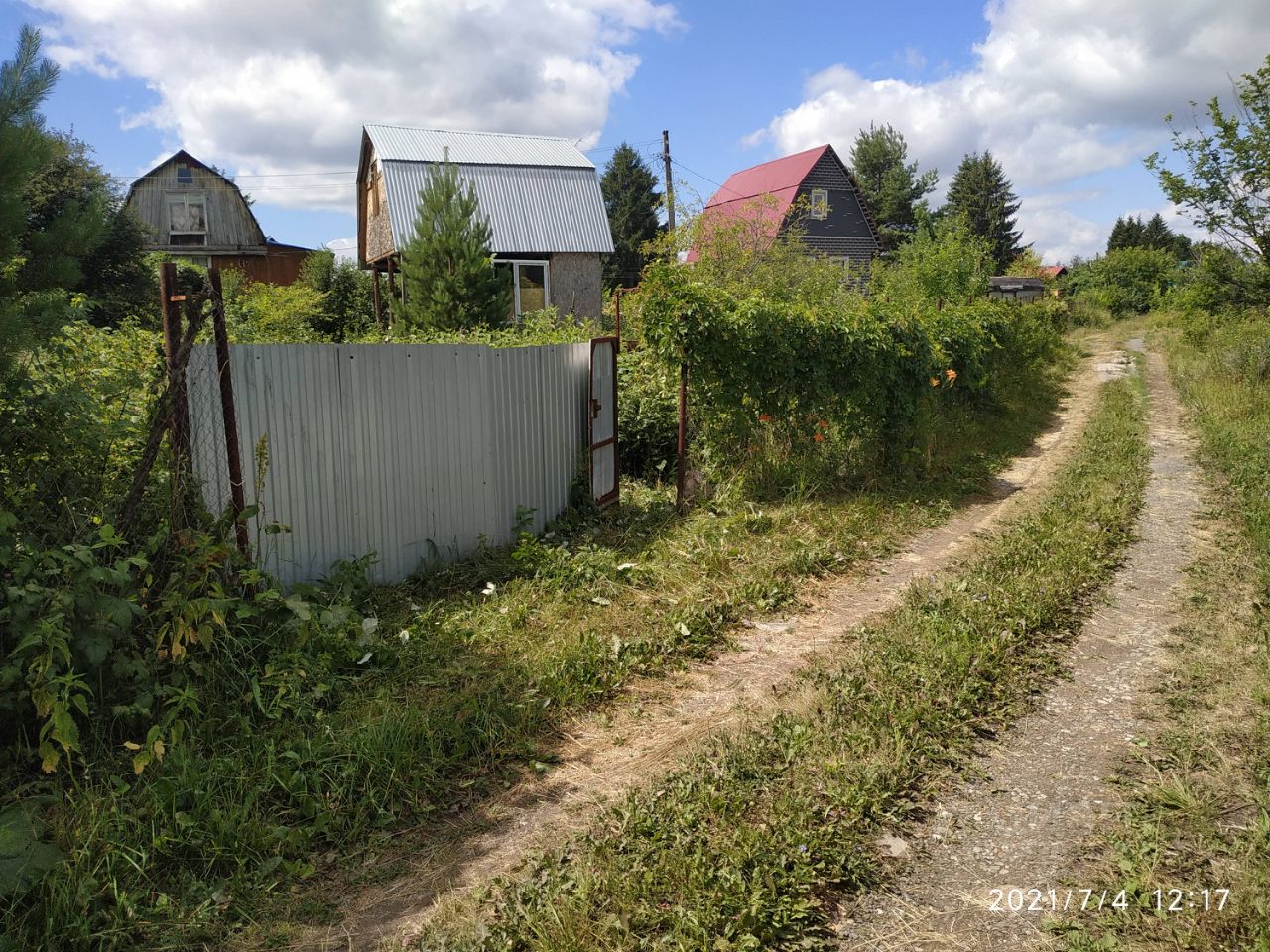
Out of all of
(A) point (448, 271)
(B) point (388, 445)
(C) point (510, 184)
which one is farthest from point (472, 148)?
(B) point (388, 445)

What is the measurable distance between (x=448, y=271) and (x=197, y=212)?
2175 cm

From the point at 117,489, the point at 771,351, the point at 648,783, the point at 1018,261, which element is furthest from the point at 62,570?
the point at 1018,261

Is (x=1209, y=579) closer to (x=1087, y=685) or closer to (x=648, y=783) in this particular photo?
(x=1087, y=685)

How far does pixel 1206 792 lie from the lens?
3418 millimetres

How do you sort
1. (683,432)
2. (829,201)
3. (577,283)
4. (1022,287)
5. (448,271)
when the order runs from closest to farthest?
(683,432), (448,271), (577,283), (829,201), (1022,287)

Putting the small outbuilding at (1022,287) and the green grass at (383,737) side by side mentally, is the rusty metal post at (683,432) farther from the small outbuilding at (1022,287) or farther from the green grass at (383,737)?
the small outbuilding at (1022,287)

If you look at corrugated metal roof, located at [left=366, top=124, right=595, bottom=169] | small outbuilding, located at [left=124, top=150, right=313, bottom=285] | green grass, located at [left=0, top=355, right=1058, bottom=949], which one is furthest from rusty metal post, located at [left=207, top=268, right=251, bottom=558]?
small outbuilding, located at [left=124, top=150, right=313, bottom=285]

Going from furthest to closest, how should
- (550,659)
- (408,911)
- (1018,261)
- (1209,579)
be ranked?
1. (1018,261)
2. (1209,579)
3. (550,659)
4. (408,911)

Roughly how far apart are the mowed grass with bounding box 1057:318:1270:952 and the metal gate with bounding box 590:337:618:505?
4.66m

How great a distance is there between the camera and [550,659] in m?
4.68

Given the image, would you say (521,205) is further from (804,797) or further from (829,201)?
(804,797)

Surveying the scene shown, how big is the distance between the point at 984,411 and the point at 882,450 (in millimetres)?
5536

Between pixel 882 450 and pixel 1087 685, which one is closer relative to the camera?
pixel 1087 685

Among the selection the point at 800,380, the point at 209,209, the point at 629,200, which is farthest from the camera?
the point at 629,200
